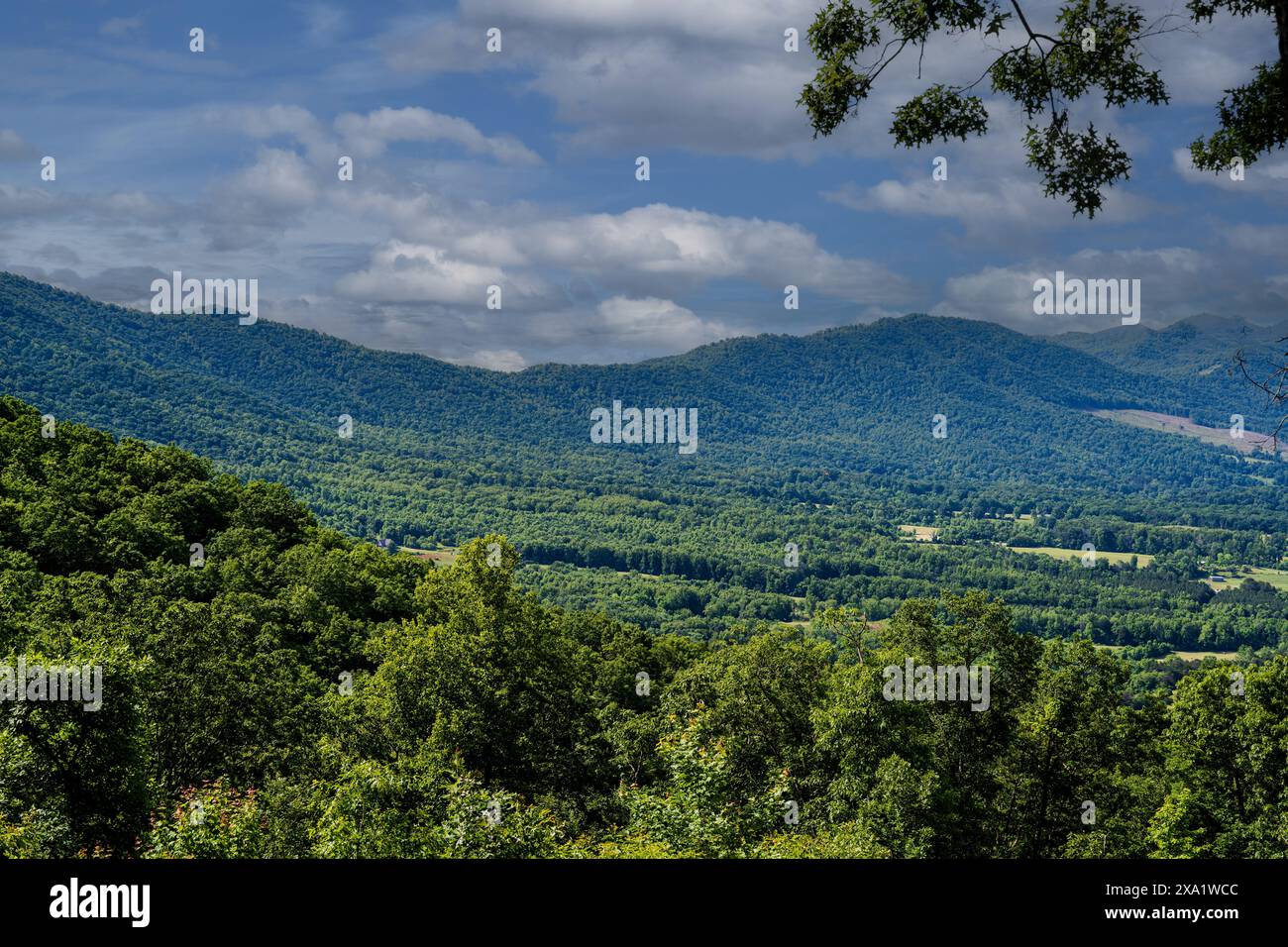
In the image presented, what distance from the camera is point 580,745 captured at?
35125mm

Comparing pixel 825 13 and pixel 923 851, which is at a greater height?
pixel 825 13

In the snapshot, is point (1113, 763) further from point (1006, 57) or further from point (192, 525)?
point (192, 525)

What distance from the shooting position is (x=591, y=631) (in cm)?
5944

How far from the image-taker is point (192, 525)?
63.0m

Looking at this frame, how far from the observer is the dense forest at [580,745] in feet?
65.9

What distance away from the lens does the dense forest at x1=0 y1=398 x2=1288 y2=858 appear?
20.1m

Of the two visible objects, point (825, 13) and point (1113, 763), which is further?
point (1113, 763)

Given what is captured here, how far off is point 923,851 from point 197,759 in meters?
20.4
